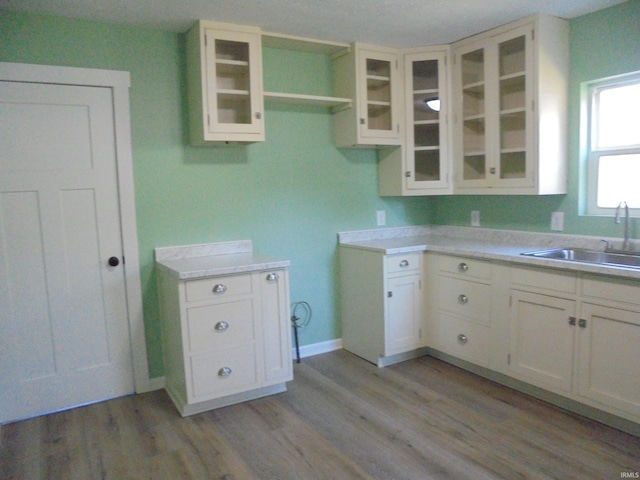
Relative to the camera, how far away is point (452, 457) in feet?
7.41

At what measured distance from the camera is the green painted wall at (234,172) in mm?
2848

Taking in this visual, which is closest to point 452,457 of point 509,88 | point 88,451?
point 88,451

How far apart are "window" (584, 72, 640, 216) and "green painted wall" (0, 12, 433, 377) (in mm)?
1415

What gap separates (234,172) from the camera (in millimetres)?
3309

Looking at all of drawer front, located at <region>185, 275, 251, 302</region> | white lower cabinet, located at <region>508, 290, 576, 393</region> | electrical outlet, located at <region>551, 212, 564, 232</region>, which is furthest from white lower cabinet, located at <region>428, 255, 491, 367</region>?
drawer front, located at <region>185, 275, 251, 302</region>

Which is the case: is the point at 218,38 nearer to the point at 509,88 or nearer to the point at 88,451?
the point at 509,88

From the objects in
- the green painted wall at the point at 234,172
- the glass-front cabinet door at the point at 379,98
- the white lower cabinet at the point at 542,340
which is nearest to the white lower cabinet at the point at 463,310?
the white lower cabinet at the point at 542,340

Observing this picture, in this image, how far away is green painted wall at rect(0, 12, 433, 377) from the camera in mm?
2848

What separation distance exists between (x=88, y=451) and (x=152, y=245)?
122 centimetres

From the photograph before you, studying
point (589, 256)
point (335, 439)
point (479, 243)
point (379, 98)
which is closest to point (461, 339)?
point (479, 243)

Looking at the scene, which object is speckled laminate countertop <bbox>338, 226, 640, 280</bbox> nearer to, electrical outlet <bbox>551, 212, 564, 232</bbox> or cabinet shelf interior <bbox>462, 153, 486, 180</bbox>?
electrical outlet <bbox>551, 212, 564, 232</bbox>

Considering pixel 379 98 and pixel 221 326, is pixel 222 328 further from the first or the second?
pixel 379 98

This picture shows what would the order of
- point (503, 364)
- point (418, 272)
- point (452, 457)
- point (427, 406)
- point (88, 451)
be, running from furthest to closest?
point (418, 272)
point (503, 364)
point (427, 406)
point (88, 451)
point (452, 457)

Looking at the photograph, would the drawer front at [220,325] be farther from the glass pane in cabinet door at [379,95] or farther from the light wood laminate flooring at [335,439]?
the glass pane in cabinet door at [379,95]
